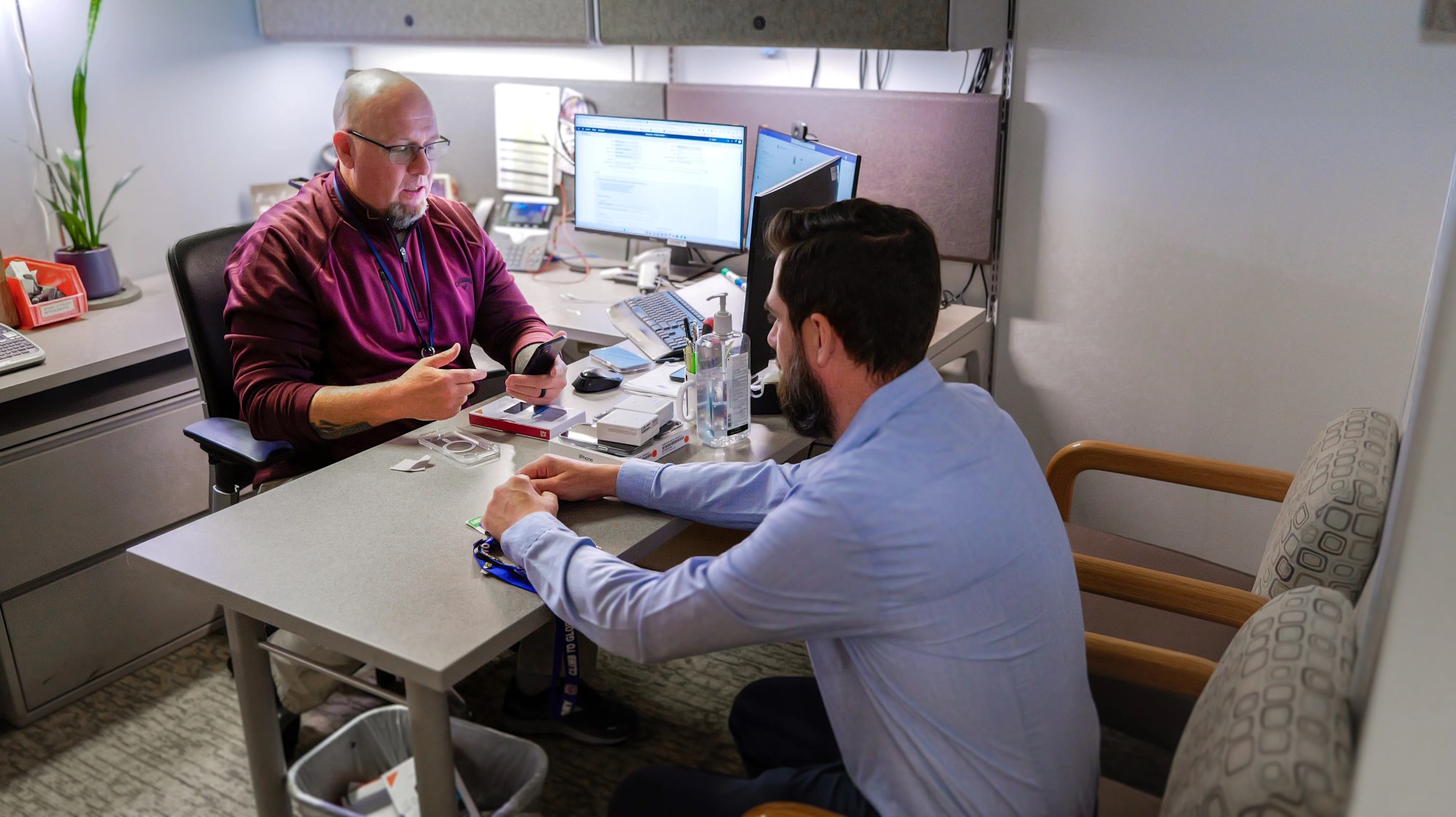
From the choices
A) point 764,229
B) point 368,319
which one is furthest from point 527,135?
point 764,229

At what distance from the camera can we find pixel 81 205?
9.67ft

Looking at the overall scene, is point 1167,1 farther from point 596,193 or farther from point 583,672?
point 583,672

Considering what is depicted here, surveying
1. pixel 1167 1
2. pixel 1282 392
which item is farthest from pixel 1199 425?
pixel 1167 1

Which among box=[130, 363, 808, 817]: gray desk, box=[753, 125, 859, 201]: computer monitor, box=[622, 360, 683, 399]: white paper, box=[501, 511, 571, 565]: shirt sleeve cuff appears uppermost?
box=[753, 125, 859, 201]: computer monitor

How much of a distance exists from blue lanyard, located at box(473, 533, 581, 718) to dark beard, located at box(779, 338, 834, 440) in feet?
1.39

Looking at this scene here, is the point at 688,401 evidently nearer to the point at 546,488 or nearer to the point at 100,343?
the point at 546,488

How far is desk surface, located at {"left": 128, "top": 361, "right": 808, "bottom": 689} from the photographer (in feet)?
4.34

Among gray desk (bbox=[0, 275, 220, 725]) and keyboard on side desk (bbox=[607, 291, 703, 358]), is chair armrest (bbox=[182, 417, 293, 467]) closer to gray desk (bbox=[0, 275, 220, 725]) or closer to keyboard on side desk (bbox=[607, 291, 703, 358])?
gray desk (bbox=[0, 275, 220, 725])

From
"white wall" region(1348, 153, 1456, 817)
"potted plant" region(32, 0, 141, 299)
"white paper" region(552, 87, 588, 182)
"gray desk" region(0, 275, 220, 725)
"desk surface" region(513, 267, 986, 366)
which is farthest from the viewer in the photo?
"white paper" region(552, 87, 588, 182)

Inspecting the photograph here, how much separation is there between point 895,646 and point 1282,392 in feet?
5.76

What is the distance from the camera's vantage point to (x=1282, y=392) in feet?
8.24

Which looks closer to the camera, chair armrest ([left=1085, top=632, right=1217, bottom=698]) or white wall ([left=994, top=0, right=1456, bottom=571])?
chair armrest ([left=1085, top=632, right=1217, bottom=698])

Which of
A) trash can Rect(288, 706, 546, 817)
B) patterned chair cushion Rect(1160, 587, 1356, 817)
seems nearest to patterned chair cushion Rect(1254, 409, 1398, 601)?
patterned chair cushion Rect(1160, 587, 1356, 817)

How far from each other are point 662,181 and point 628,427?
125 centimetres
